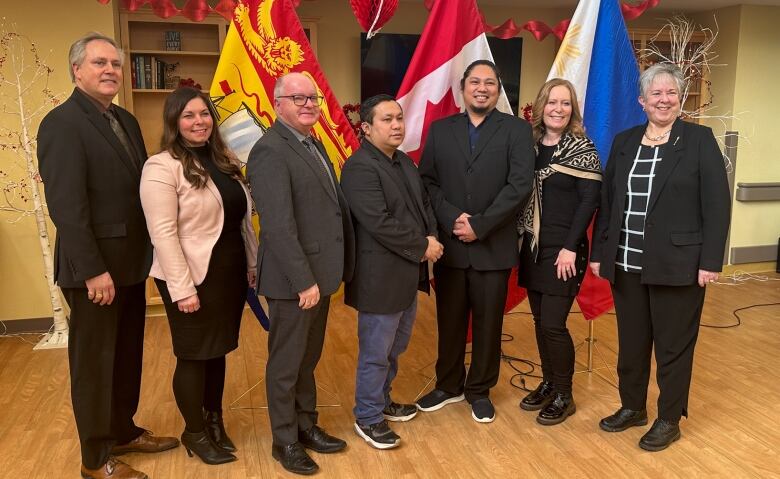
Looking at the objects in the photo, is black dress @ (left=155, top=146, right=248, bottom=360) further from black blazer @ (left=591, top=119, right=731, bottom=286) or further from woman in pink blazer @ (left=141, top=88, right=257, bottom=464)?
black blazer @ (left=591, top=119, right=731, bottom=286)

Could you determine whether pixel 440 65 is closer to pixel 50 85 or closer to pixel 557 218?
pixel 557 218

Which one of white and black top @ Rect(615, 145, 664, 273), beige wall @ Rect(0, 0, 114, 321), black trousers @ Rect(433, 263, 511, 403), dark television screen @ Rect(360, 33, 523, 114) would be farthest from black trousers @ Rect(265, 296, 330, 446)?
dark television screen @ Rect(360, 33, 523, 114)

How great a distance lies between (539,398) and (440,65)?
5.51ft

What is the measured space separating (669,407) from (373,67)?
3757 mm

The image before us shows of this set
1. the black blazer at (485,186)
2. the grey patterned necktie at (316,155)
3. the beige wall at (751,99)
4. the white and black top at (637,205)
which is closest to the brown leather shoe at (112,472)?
the grey patterned necktie at (316,155)

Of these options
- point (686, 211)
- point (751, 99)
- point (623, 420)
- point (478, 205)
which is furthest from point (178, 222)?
point (751, 99)

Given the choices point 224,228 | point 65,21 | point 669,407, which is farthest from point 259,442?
point 65,21

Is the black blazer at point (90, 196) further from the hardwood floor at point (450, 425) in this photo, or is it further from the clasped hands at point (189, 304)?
the hardwood floor at point (450, 425)

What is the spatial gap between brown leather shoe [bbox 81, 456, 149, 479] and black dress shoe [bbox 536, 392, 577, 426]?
1667mm

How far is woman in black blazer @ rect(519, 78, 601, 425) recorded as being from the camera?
111 inches

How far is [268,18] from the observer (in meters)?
3.16

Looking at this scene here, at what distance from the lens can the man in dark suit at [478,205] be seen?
2.81 meters

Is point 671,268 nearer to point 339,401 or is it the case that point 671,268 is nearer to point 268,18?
point 339,401

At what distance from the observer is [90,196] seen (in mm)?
2262
